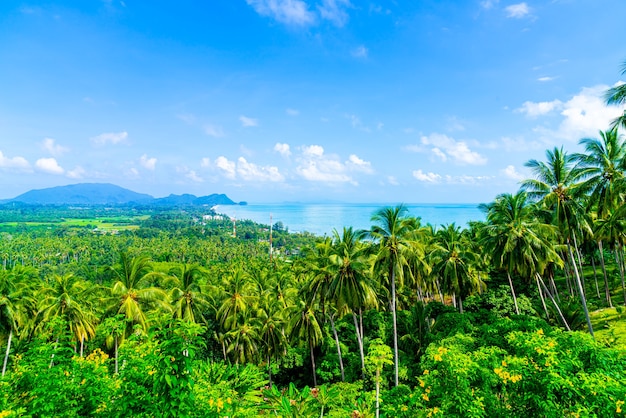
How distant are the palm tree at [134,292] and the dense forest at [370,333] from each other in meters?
0.10

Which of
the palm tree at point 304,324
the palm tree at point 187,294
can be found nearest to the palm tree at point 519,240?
the palm tree at point 304,324

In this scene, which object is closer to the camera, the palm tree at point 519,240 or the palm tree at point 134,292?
the palm tree at point 134,292

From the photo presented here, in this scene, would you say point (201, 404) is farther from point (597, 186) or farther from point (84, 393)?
point (597, 186)

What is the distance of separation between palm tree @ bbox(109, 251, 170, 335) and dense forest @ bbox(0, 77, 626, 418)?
105 millimetres

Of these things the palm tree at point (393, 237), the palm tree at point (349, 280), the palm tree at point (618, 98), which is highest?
the palm tree at point (618, 98)

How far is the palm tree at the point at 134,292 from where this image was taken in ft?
60.5

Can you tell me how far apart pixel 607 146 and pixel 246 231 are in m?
154

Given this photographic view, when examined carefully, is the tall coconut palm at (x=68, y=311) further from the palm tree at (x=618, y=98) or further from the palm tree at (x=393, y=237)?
the palm tree at (x=618, y=98)

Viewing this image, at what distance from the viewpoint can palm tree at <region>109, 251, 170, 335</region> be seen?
1845 cm

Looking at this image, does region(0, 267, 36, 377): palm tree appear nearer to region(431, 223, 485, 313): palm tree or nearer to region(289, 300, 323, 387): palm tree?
region(289, 300, 323, 387): palm tree

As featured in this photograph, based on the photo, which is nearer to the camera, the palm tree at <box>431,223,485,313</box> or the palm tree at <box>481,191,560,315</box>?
the palm tree at <box>481,191,560,315</box>

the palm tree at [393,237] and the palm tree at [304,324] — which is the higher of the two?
the palm tree at [393,237]

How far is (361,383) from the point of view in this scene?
2005cm

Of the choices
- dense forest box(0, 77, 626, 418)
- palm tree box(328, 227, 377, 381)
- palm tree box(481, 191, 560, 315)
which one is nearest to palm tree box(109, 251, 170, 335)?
dense forest box(0, 77, 626, 418)
